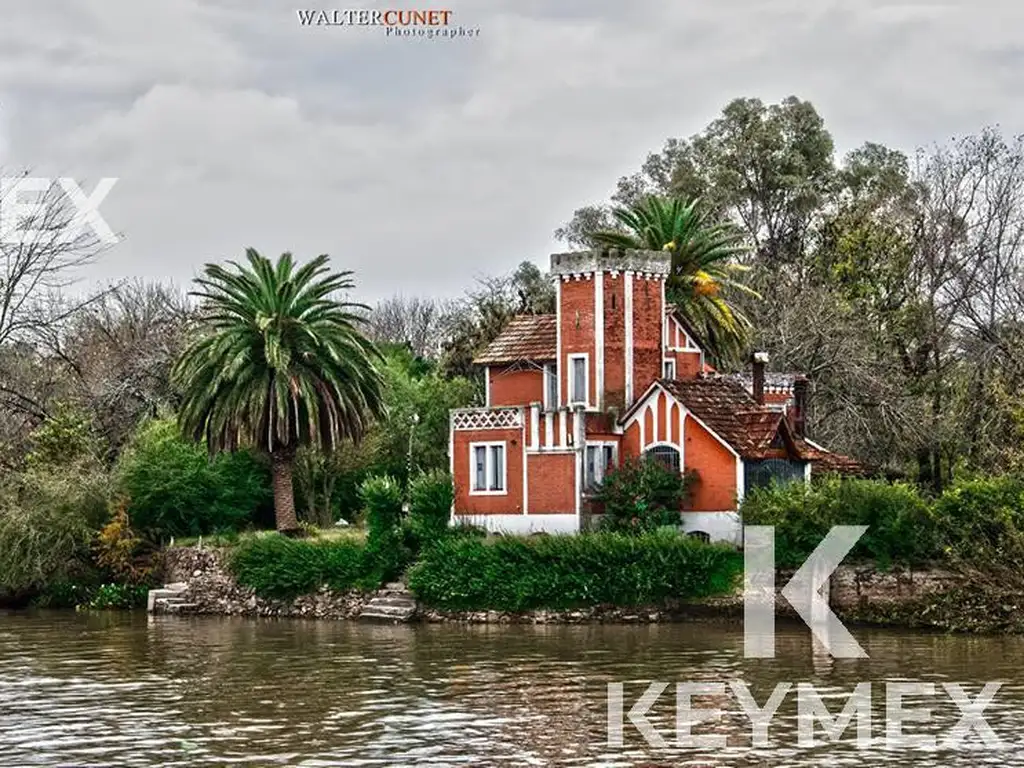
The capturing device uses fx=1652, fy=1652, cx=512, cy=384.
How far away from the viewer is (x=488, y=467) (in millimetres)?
49969

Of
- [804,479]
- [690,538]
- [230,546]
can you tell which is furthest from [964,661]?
[230,546]

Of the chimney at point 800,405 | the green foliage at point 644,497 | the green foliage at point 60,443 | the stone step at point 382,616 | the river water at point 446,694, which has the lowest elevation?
the river water at point 446,694

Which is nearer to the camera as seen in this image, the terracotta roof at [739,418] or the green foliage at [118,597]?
the terracotta roof at [739,418]

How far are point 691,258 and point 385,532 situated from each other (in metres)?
16.0

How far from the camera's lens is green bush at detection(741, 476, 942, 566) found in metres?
Result: 40.3

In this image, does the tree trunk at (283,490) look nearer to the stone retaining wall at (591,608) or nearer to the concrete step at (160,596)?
the stone retaining wall at (591,608)

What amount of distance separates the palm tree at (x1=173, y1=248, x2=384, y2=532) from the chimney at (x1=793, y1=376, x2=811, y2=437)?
13455 mm

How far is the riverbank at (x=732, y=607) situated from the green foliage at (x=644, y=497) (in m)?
4.07

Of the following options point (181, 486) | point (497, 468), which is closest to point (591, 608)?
point (497, 468)

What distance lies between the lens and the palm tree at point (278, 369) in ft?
165

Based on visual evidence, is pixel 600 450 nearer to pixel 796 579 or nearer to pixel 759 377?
pixel 759 377

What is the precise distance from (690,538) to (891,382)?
1651 cm

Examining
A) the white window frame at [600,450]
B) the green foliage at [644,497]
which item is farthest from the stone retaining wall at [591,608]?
the white window frame at [600,450]

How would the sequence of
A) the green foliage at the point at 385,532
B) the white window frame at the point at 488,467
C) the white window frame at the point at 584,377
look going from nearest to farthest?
the green foliage at the point at 385,532
the white window frame at the point at 488,467
the white window frame at the point at 584,377
